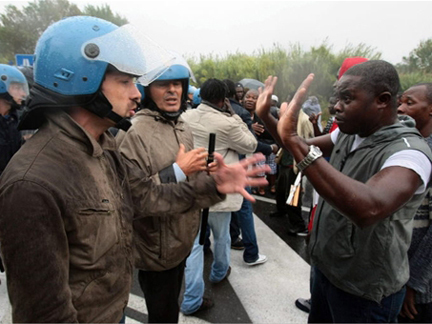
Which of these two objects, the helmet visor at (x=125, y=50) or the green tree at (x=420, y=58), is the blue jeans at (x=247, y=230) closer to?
the helmet visor at (x=125, y=50)

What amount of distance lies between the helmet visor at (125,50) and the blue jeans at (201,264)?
1839 mm

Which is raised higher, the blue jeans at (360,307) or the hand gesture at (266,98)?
the hand gesture at (266,98)

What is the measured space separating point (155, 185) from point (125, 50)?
78 centimetres

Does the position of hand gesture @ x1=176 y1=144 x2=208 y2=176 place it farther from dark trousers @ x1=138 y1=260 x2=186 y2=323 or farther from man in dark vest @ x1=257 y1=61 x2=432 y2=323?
dark trousers @ x1=138 y1=260 x2=186 y2=323

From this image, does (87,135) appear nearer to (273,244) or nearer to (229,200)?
(229,200)

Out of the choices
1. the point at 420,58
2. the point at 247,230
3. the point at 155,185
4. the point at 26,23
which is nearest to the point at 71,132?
the point at 155,185

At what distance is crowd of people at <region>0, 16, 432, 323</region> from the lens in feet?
3.22

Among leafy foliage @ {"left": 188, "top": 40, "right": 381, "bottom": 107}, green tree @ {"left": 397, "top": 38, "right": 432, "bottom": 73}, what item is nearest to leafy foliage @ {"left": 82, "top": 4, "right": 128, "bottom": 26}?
leafy foliage @ {"left": 188, "top": 40, "right": 381, "bottom": 107}

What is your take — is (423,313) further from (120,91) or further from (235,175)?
(120,91)

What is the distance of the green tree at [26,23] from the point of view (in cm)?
3644

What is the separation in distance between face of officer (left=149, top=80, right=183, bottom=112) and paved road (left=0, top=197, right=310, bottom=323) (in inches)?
79.8

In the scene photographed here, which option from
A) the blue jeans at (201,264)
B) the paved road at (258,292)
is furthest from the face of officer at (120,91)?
the paved road at (258,292)

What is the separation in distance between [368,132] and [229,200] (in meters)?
1.52

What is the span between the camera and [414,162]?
1.30 metres
